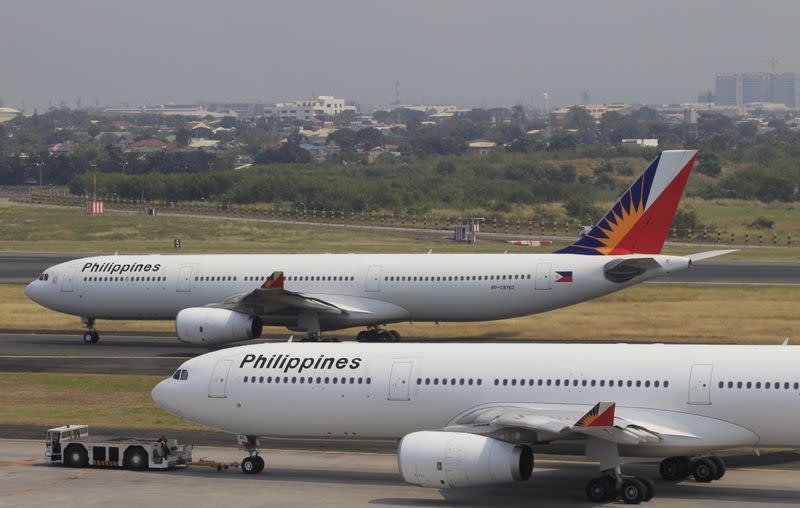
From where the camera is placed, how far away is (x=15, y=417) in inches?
1791

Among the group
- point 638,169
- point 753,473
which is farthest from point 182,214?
point 753,473

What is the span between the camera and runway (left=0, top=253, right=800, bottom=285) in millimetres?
81000

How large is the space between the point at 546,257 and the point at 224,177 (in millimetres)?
113331

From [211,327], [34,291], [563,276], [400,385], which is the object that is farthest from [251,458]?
[34,291]

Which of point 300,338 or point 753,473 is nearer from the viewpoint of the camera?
point 753,473

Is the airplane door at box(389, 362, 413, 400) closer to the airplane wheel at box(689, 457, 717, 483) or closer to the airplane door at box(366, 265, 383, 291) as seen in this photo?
the airplane wheel at box(689, 457, 717, 483)

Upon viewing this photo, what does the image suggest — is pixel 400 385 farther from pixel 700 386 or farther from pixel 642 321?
pixel 642 321

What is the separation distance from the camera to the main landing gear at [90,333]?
62175 mm

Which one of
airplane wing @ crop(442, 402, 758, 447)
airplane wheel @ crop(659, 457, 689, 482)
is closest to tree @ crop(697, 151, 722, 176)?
airplane wheel @ crop(659, 457, 689, 482)

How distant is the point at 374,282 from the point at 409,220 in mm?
75903

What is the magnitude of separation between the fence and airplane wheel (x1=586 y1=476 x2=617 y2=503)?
78.7 m

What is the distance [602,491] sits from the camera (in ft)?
106

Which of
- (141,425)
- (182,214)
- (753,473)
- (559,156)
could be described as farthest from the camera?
(559,156)

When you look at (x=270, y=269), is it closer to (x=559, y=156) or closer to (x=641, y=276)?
(x=641, y=276)
